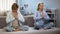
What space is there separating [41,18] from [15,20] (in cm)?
28

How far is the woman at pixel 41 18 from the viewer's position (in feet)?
Result: 4.32

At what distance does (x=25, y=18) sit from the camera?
1.30m

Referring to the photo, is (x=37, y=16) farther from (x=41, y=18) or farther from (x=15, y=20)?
(x=15, y=20)

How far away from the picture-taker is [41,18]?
4.41 feet

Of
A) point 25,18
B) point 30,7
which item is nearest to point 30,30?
point 25,18

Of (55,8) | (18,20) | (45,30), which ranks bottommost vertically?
(45,30)

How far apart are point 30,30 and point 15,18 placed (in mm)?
202

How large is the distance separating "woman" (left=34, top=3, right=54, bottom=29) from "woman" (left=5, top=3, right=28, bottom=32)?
0.46ft

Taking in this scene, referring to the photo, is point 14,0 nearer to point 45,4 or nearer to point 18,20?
point 18,20

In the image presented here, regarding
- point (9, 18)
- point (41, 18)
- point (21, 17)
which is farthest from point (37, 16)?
point (9, 18)

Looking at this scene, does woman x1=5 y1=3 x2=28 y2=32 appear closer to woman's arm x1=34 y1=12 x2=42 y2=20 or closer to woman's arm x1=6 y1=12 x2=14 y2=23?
woman's arm x1=6 y1=12 x2=14 y2=23

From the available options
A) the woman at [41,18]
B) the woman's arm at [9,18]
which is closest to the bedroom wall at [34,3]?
the woman at [41,18]

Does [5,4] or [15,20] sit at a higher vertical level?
[5,4]

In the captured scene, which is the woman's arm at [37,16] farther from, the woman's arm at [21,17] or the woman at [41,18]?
the woman's arm at [21,17]
